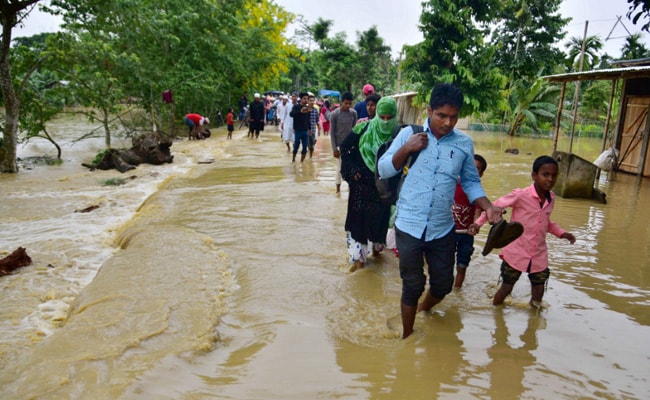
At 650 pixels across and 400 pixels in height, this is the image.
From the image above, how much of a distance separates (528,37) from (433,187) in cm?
3324

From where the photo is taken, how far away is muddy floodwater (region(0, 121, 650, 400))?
293 cm

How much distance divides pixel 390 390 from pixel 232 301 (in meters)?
1.81

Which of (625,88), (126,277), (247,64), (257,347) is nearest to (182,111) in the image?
(247,64)

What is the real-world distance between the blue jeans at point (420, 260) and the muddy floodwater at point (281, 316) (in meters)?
0.44

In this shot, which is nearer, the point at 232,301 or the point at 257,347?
the point at 257,347

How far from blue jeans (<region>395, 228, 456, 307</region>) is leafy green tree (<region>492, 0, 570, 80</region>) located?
31294mm

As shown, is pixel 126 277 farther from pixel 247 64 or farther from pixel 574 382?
pixel 247 64

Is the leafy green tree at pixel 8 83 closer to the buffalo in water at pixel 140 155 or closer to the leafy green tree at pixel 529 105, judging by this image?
the buffalo in water at pixel 140 155

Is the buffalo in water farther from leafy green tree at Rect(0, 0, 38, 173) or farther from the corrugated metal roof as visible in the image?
the corrugated metal roof

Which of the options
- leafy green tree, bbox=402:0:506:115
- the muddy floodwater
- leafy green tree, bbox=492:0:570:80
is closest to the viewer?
the muddy floodwater

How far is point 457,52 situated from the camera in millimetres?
22391

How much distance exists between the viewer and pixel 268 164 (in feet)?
41.6

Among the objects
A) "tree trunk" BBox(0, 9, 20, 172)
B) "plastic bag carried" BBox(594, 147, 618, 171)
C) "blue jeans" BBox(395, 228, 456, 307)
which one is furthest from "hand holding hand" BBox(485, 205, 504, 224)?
"plastic bag carried" BBox(594, 147, 618, 171)

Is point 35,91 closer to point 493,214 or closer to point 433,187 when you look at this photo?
point 433,187
